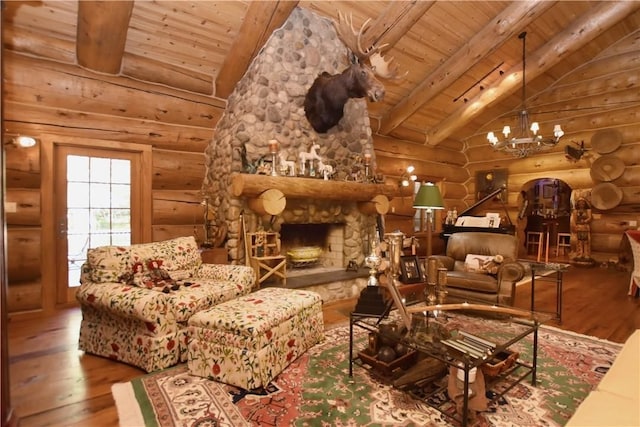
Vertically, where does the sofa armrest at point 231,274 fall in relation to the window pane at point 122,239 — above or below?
below

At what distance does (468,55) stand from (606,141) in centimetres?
341

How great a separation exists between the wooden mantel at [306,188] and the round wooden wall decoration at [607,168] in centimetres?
433

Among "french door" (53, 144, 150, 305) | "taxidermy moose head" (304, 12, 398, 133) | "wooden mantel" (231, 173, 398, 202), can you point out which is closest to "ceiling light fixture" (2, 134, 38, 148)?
"french door" (53, 144, 150, 305)

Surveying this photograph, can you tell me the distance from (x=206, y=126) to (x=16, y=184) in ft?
6.79

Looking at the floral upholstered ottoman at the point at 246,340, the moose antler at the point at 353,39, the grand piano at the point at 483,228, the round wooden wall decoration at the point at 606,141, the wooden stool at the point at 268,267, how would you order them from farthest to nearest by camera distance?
the grand piano at the point at 483,228 < the round wooden wall decoration at the point at 606,141 < the moose antler at the point at 353,39 < the wooden stool at the point at 268,267 < the floral upholstered ottoman at the point at 246,340

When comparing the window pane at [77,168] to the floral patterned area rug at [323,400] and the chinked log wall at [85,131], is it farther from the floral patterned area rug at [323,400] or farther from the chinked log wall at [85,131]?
the floral patterned area rug at [323,400]

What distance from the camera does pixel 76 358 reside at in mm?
2693

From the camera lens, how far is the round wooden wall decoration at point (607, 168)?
6286mm

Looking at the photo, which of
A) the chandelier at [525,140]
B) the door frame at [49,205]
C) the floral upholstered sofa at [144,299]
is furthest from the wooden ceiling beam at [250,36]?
the chandelier at [525,140]

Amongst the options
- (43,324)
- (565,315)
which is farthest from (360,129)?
(43,324)

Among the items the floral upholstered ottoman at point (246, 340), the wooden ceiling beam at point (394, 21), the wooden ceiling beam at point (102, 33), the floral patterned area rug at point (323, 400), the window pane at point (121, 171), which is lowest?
the floral patterned area rug at point (323, 400)

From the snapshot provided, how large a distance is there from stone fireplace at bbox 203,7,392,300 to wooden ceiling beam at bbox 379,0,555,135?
4.06 ft

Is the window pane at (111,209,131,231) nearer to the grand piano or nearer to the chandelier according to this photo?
the chandelier

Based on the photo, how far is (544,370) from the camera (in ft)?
8.28
